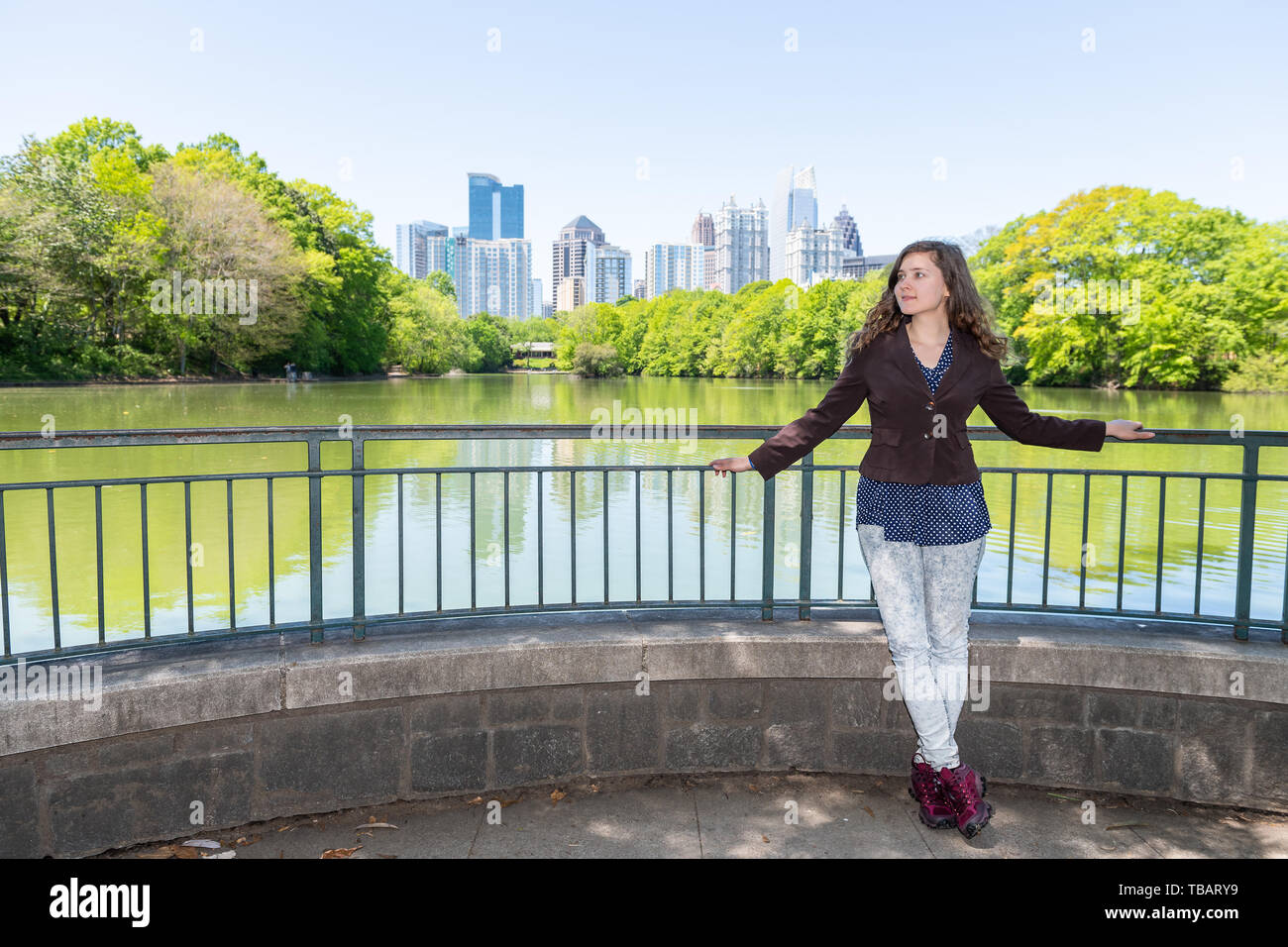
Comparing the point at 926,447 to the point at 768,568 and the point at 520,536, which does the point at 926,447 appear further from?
the point at 520,536

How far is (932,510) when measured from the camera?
313 cm

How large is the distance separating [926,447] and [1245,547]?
5.77ft

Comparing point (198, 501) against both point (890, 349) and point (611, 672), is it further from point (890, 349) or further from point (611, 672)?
point (890, 349)

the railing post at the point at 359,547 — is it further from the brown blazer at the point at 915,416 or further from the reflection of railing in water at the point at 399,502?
the brown blazer at the point at 915,416

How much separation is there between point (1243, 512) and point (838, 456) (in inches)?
785

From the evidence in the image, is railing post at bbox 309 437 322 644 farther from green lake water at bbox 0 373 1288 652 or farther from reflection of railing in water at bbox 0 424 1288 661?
green lake water at bbox 0 373 1288 652

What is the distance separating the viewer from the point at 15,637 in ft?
25.5

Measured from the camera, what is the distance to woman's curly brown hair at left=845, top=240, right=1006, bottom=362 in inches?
125

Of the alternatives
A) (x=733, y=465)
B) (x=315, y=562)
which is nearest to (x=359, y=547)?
(x=315, y=562)

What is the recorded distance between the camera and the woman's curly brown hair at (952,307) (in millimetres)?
3180

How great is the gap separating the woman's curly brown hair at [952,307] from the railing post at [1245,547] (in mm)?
1316

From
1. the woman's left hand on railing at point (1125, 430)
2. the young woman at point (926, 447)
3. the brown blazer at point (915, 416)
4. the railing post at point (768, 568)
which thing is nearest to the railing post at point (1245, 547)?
the woman's left hand on railing at point (1125, 430)

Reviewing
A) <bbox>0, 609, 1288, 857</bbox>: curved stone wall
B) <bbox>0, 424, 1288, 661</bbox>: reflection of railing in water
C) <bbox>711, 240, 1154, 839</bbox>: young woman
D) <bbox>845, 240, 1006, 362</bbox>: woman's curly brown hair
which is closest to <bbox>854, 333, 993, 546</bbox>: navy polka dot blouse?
<bbox>711, 240, 1154, 839</bbox>: young woman

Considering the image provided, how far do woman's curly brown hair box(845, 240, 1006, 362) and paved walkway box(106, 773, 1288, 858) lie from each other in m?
1.67
